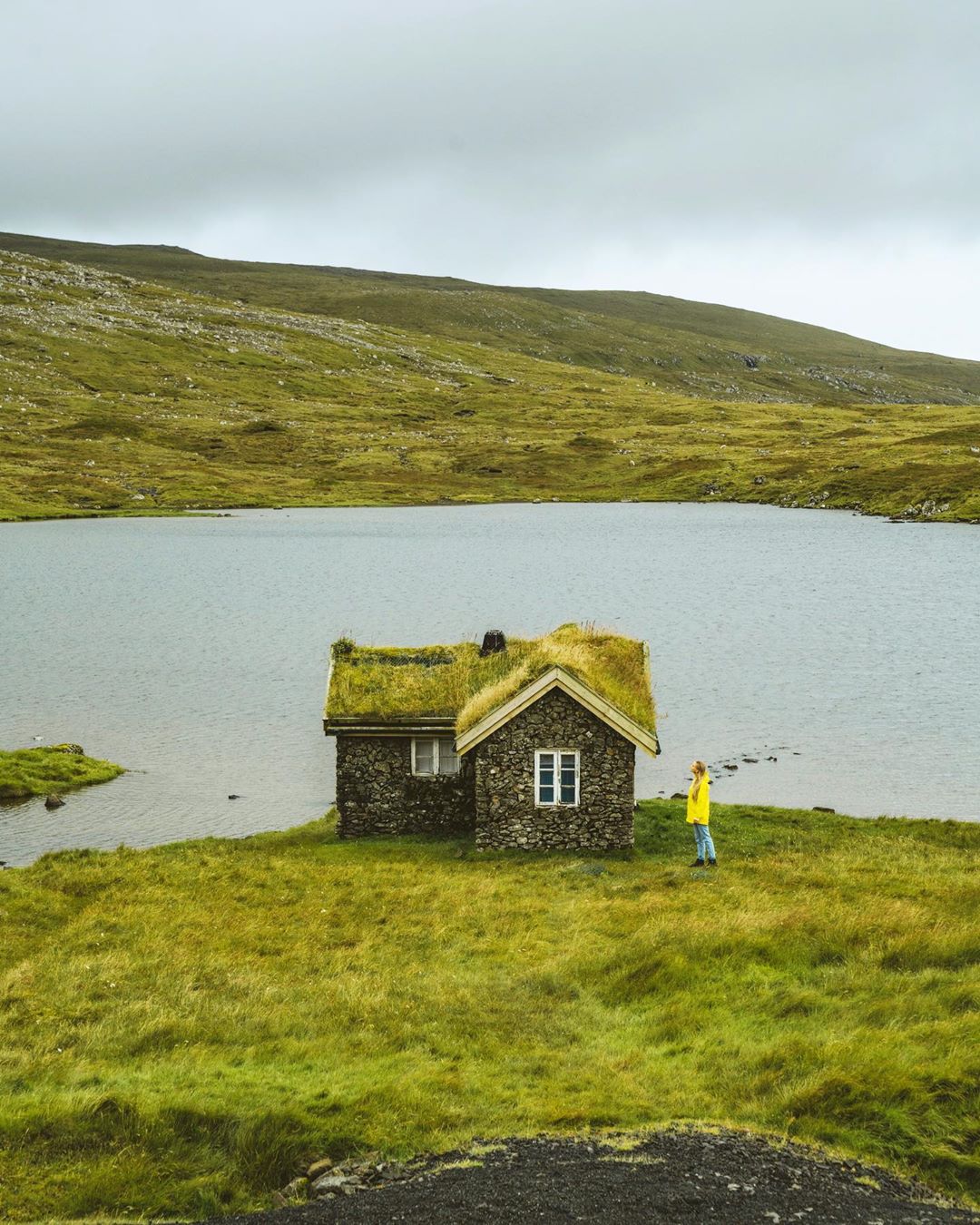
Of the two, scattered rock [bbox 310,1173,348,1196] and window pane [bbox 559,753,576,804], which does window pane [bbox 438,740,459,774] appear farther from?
scattered rock [bbox 310,1173,348,1196]

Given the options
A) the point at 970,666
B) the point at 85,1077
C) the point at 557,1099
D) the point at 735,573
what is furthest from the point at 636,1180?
the point at 735,573

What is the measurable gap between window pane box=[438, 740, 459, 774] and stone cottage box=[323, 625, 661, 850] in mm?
→ 29

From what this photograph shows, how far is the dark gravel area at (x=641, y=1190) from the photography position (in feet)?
41.3

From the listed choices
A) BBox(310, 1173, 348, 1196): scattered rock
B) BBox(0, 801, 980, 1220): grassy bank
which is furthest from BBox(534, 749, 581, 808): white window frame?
BBox(310, 1173, 348, 1196): scattered rock

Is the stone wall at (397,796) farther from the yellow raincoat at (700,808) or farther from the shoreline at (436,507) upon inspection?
the shoreline at (436,507)

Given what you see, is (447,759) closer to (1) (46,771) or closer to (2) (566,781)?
(2) (566,781)

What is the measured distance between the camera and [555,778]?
32.9 metres

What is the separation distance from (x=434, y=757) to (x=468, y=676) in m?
2.79

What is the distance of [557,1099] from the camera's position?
1614 centimetres

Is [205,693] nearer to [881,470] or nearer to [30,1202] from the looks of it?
[30,1202]

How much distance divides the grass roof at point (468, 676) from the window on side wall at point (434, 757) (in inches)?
44.4

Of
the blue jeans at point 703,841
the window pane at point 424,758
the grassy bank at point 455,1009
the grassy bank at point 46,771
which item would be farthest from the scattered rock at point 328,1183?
the grassy bank at point 46,771

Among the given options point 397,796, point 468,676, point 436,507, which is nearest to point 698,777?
point 468,676

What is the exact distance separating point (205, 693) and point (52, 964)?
3687cm
